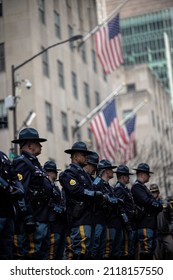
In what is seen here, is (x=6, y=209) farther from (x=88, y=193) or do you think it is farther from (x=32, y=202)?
(x=88, y=193)

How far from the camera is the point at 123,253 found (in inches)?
465

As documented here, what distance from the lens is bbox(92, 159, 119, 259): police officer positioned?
1018 centimetres

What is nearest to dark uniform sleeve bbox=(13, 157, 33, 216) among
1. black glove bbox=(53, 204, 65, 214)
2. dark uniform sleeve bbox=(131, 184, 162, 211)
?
black glove bbox=(53, 204, 65, 214)

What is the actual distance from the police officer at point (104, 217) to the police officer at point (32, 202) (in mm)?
1177

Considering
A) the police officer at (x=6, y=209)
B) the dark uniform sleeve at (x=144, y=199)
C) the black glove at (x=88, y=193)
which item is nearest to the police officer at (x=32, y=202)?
the police officer at (x=6, y=209)

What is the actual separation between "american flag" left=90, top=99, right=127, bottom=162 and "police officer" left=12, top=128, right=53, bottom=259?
62.7 feet

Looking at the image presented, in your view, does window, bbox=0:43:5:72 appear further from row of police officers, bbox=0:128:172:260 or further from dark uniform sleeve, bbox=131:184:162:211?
dark uniform sleeve, bbox=131:184:162:211

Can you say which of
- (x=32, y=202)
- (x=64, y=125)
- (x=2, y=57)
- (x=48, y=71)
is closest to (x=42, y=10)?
(x=48, y=71)

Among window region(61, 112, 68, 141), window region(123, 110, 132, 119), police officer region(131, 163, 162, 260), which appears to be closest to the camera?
police officer region(131, 163, 162, 260)

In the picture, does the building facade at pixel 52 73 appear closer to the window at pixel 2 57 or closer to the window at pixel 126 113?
the window at pixel 2 57

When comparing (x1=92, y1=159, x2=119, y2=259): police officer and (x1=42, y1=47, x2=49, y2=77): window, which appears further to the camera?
(x1=42, y1=47, x2=49, y2=77): window

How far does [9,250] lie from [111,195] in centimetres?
362
